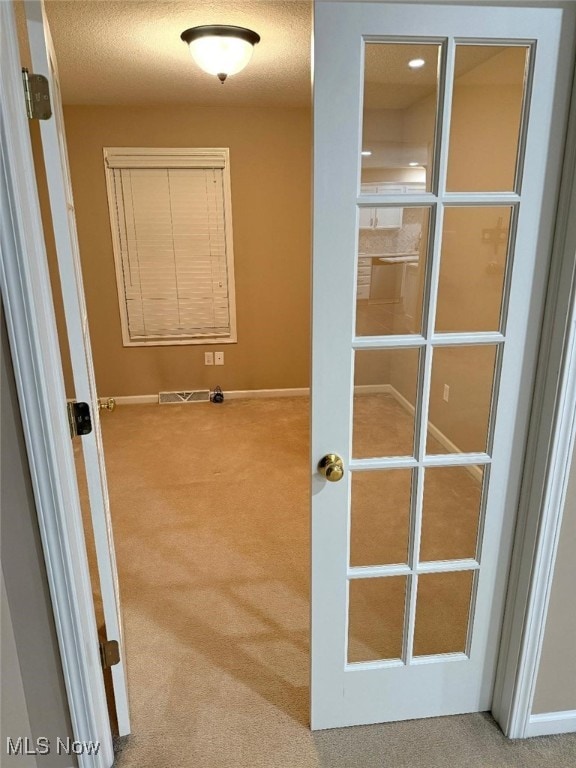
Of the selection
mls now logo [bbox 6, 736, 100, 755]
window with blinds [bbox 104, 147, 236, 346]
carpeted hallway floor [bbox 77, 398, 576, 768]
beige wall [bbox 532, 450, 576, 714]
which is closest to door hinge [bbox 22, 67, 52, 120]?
mls now logo [bbox 6, 736, 100, 755]

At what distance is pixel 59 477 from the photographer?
1279 millimetres

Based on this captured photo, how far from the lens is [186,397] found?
15.7 ft

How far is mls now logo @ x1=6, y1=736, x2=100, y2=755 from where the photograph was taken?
1259mm

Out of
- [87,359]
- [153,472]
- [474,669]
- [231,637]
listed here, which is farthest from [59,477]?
[153,472]

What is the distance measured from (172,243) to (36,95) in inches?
131

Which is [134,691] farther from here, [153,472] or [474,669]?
[153,472]

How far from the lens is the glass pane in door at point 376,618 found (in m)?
1.61

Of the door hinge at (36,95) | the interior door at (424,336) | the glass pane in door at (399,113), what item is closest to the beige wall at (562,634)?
the interior door at (424,336)

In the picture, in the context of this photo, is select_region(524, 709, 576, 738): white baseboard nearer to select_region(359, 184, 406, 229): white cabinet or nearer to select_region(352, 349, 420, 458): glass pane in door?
select_region(352, 349, 420, 458): glass pane in door

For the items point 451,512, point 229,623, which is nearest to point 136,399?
point 229,623

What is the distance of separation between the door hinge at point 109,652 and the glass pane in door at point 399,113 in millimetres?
1507

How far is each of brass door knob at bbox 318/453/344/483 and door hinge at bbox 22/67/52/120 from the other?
107cm

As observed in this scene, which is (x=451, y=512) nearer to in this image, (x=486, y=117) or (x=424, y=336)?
(x=424, y=336)

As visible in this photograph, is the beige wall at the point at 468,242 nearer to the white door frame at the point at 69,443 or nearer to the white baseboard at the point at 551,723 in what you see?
the white door frame at the point at 69,443
